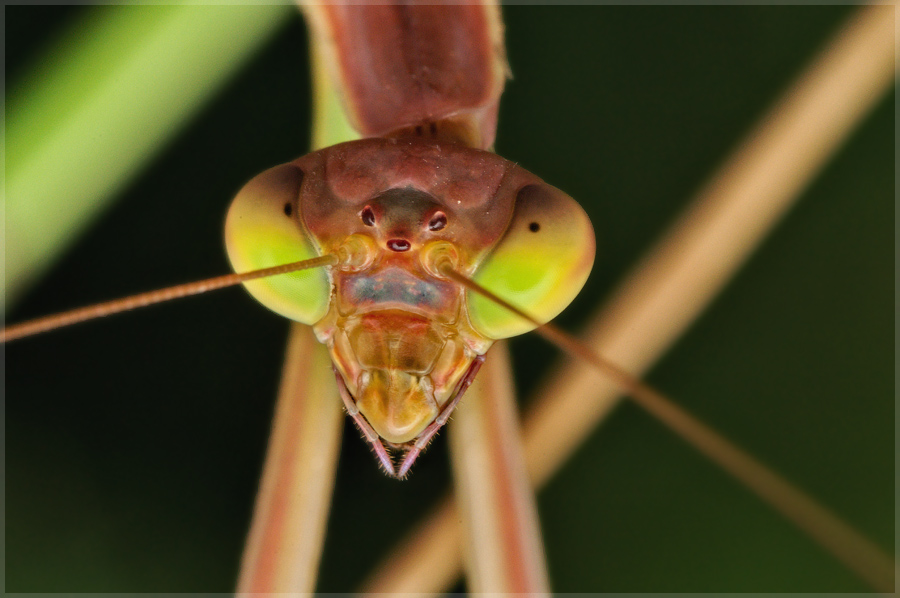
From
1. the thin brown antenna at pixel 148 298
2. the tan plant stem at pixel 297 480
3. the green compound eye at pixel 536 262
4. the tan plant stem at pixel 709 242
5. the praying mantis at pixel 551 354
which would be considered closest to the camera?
the thin brown antenna at pixel 148 298

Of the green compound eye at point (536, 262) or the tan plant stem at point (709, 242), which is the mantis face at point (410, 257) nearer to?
the green compound eye at point (536, 262)

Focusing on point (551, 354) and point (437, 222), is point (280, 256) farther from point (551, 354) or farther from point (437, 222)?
point (551, 354)

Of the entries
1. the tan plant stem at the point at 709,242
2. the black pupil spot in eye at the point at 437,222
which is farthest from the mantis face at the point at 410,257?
the tan plant stem at the point at 709,242

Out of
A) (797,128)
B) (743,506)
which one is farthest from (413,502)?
(797,128)

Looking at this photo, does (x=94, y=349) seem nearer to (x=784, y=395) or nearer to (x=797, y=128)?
(x=784, y=395)

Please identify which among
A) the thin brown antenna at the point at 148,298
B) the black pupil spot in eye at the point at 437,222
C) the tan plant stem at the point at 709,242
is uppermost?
the tan plant stem at the point at 709,242

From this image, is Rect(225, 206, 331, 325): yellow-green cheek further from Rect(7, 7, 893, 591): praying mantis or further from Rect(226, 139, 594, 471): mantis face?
Rect(7, 7, 893, 591): praying mantis

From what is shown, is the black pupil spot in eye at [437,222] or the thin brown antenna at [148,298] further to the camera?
the black pupil spot in eye at [437,222]
